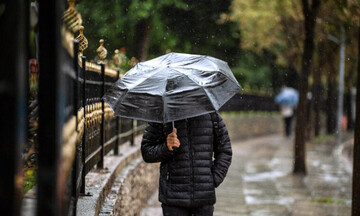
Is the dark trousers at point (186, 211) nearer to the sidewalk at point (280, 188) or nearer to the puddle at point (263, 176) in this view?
the sidewalk at point (280, 188)

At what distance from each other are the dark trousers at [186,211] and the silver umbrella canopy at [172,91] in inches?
28.1

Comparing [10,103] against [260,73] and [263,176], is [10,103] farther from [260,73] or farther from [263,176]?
[260,73]

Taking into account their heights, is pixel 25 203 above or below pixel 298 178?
above

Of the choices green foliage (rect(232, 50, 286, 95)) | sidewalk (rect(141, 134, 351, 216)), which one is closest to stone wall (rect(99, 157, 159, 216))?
sidewalk (rect(141, 134, 351, 216))

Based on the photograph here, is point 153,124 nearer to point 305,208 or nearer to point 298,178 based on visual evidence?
point 305,208

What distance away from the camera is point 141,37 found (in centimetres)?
1778

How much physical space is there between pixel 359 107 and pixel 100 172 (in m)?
3.23

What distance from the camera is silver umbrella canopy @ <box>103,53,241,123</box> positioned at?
13.9 ft

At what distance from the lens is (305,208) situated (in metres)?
8.62

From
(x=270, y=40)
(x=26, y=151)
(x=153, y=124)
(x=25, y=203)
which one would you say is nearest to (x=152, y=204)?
(x=153, y=124)

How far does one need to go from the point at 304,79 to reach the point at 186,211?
8.70 m

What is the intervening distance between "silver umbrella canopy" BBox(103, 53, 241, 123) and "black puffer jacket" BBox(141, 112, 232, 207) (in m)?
0.20

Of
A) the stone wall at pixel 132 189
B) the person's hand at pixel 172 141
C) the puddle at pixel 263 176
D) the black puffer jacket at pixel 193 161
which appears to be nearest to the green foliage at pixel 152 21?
the puddle at pixel 263 176

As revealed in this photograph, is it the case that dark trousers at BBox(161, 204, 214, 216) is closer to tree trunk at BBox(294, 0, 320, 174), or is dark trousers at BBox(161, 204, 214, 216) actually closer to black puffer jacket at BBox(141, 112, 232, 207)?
black puffer jacket at BBox(141, 112, 232, 207)
